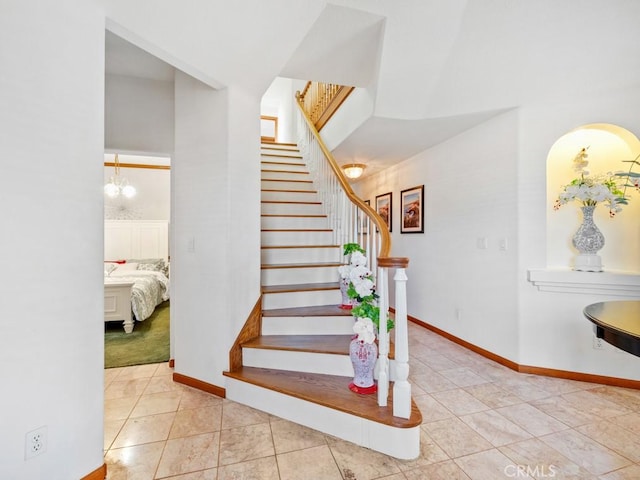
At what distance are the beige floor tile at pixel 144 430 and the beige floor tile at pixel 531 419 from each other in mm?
2157

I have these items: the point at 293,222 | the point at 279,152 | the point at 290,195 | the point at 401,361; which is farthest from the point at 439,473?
the point at 279,152

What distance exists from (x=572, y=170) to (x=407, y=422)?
262cm

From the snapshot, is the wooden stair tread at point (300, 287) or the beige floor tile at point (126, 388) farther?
the wooden stair tread at point (300, 287)

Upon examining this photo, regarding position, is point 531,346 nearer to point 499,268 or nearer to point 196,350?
point 499,268

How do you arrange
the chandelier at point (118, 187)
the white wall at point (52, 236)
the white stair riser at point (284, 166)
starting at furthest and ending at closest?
the chandelier at point (118, 187) < the white stair riser at point (284, 166) < the white wall at point (52, 236)

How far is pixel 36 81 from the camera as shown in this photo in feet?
3.91

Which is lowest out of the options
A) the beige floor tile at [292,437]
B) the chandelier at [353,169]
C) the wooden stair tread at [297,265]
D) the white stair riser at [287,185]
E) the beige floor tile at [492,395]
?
the beige floor tile at [292,437]

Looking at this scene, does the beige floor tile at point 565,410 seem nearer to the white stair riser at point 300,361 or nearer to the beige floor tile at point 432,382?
the beige floor tile at point 432,382

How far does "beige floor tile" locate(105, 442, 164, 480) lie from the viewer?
152cm

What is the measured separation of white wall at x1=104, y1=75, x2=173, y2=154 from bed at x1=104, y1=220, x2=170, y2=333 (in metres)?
1.91

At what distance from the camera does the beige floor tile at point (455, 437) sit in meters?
1.70

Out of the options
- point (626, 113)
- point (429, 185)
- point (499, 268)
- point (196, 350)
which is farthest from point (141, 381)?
point (626, 113)

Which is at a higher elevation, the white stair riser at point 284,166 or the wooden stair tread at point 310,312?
the white stair riser at point 284,166

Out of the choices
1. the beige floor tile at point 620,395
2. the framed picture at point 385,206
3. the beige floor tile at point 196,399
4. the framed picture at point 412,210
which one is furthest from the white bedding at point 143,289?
the beige floor tile at point 620,395
